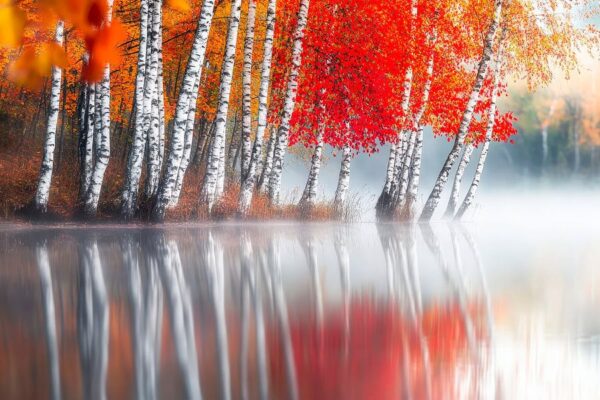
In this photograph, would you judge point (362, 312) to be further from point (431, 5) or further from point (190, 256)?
point (431, 5)

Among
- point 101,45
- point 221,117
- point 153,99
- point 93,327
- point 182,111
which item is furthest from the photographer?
point 221,117

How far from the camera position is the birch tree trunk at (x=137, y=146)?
2273cm

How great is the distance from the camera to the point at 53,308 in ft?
32.6

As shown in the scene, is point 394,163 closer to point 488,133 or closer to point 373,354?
point 488,133

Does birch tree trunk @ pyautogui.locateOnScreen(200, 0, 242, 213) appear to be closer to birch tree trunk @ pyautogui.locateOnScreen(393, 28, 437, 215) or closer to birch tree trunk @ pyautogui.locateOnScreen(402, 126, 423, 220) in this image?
birch tree trunk @ pyautogui.locateOnScreen(393, 28, 437, 215)

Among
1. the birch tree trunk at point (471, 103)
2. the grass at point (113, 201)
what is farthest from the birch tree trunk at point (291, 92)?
the birch tree trunk at point (471, 103)

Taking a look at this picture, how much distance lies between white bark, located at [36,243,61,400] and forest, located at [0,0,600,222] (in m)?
7.15

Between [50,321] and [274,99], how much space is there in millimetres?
23067

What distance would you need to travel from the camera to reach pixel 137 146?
74.8 feet

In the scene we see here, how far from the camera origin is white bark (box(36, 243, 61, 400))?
6.31 metres

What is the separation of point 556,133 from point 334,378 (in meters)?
86.4

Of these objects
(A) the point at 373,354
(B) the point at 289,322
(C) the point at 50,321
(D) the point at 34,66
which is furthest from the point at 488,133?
(D) the point at 34,66

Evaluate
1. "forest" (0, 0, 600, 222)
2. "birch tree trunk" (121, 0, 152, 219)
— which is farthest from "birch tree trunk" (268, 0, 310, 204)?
"birch tree trunk" (121, 0, 152, 219)

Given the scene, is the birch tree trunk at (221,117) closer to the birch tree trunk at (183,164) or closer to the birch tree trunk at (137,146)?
the birch tree trunk at (183,164)
